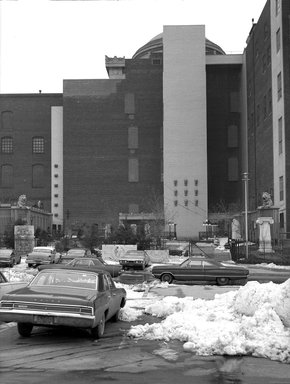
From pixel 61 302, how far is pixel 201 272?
1457cm

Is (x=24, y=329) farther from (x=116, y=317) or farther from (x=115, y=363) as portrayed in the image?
(x=116, y=317)

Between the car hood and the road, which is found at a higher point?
the car hood

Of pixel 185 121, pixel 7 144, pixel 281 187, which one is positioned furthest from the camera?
Result: pixel 7 144

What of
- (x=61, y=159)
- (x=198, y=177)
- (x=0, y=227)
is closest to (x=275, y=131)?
(x=198, y=177)

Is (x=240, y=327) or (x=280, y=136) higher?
(x=280, y=136)

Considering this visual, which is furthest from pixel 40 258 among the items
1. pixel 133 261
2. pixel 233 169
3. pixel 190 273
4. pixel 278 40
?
pixel 233 169

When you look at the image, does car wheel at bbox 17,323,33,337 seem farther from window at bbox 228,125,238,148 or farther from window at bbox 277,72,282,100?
window at bbox 228,125,238,148

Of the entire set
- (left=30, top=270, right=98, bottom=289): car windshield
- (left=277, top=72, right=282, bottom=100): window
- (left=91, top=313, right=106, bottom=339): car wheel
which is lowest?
(left=91, top=313, right=106, bottom=339): car wheel

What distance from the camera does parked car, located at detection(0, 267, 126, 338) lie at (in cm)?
945

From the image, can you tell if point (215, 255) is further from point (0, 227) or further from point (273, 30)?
point (273, 30)

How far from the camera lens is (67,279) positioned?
35.8 feet

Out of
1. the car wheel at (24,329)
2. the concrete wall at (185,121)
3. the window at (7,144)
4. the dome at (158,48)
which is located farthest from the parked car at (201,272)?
the dome at (158,48)

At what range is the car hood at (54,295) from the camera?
9.59 m

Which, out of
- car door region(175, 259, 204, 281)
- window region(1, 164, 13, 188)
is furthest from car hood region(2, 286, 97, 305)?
window region(1, 164, 13, 188)
